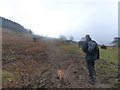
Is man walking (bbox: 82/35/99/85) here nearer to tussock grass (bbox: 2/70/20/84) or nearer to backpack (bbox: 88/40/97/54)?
backpack (bbox: 88/40/97/54)

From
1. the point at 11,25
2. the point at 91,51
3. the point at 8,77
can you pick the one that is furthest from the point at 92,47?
the point at 11,25

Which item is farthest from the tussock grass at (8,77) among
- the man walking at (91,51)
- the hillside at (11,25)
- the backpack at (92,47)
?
the hillside at (11,25)

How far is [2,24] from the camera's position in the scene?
2542 inches

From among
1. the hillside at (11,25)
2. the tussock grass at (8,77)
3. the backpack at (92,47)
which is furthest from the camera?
the hillside at (11,25)

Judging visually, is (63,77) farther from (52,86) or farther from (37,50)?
(37,50)

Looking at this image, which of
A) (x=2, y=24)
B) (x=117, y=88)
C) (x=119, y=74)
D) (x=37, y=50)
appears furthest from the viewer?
(x=2, y=24)

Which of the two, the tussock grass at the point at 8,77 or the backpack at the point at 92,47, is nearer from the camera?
the backpack at the point at 92,47

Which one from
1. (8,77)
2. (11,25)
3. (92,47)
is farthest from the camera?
(11,25)

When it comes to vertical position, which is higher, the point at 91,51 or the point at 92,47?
the point at 92,47

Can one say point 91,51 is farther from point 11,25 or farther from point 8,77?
point 11,25

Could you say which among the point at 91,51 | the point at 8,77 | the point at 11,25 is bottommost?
the point at 8,77

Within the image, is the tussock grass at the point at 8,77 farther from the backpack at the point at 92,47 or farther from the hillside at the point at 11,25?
the hillside at the point at 11,25

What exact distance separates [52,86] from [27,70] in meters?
5.11

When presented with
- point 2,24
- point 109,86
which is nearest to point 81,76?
point 109,86
